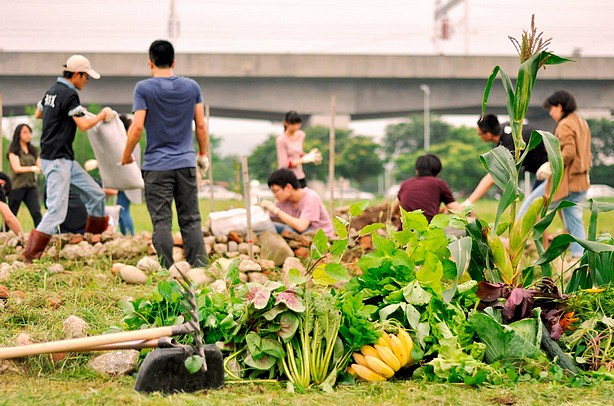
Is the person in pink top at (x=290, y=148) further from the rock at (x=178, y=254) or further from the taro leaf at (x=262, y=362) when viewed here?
the taro leaf at (x=262, y=362)

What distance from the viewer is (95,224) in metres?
6.83

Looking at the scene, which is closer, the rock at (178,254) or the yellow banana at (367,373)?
the yellow banana at (367,373)

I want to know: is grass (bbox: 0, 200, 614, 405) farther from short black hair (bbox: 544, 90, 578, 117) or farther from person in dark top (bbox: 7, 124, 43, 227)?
person in dark top (bbox: 7, 124, 43, 227)

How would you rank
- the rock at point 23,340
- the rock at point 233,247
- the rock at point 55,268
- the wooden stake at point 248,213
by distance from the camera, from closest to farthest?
the rock at point 23,340 < the rock at point 55,268 < the wooden stake at point 248,213 < the rock at point 233,247

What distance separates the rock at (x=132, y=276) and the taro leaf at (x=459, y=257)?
2.51 meters

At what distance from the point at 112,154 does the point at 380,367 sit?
3.79 metres

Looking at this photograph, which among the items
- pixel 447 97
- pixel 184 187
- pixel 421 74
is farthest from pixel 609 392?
pixel 447 97

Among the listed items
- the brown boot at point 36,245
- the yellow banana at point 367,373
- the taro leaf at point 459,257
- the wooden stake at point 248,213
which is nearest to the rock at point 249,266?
the wooden stake at point 248,213

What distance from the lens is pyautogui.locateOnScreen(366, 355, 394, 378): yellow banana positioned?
3268 millimetres

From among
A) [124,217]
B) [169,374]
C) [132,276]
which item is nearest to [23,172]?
[124,217]

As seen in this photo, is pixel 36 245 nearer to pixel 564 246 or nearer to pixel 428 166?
pixel 428 166

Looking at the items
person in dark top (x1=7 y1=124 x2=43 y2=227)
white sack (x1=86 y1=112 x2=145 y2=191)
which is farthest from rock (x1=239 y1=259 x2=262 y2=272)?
person in dark top (x1=7 y1=124 x2=43 y2=227)

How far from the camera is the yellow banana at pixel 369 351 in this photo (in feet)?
10.9

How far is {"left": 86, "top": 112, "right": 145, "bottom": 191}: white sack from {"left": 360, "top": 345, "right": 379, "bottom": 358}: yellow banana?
353 centimetres
